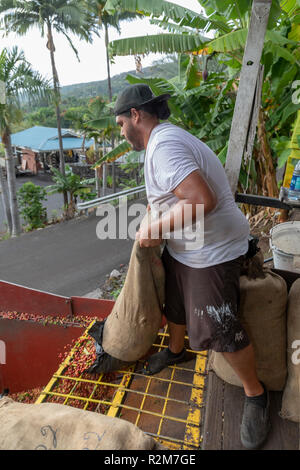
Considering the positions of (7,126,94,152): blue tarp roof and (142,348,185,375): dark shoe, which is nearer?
(142,348,185,375): dark shoe

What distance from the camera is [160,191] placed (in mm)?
1693

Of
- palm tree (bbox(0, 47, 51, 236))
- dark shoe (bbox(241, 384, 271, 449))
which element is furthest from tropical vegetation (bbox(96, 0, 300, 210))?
palm tree (bbox(0, 47, 51, 236))

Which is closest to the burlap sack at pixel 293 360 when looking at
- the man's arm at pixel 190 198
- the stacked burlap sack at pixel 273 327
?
the stacked burlap sack at pixel 273 327

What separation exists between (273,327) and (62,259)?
355 inches

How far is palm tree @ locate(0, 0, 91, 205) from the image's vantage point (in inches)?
637

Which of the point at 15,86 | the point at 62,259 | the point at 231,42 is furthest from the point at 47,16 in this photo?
the point at 231,42

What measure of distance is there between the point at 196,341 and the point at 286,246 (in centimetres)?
164

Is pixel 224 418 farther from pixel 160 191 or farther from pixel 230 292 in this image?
pixel 160 191

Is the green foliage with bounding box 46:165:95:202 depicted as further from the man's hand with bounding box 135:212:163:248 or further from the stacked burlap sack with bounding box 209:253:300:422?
the stacked burlap sack with bounding box 209:253:300:422

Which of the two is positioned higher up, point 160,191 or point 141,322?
point 160,191

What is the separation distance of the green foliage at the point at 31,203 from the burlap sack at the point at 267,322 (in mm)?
13399

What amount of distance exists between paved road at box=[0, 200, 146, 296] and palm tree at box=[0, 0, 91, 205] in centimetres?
573

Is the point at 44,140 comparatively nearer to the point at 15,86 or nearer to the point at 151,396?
the point at 15,86
